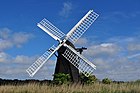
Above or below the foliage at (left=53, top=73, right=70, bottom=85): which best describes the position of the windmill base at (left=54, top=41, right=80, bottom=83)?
above

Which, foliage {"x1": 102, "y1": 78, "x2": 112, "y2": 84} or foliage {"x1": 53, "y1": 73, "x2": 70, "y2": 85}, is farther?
foliage {"x1": 102, "y1": 78, "x2": 112, "y2": 84}

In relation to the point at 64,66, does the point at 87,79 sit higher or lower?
lower

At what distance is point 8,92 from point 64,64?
308 inches

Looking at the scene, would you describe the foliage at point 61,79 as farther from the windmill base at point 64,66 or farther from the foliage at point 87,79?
the foliage at point 87,79

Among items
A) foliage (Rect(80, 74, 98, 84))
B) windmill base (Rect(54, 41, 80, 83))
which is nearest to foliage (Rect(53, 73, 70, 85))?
windmill base (Rect(54, 41, 80, 83))

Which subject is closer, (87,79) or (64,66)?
(64,66)

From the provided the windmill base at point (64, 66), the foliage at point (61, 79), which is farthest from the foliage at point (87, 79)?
the foliage at point (61, 79)

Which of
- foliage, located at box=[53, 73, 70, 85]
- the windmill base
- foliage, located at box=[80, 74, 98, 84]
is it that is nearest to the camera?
foliage, located at box=[53, 73, 70, 85]

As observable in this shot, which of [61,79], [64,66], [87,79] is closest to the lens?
[61,79]

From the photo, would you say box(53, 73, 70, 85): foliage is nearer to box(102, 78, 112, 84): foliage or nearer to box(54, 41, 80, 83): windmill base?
box(54, 41, 80, 83): windmill base

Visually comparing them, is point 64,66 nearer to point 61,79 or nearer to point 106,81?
point 61,79

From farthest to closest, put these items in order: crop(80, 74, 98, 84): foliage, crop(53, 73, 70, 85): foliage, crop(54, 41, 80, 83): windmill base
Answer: crop(80, 74, 98, 84): foliage
crop(54, 41, 80, 83): windmill base
crop(53, 73, 70, 85): foliage

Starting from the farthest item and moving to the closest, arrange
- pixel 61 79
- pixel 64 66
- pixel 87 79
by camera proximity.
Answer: pixel 87 79, pixel 64 66, pixel 61 79

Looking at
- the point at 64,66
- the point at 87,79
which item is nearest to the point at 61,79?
the point at 64,66
